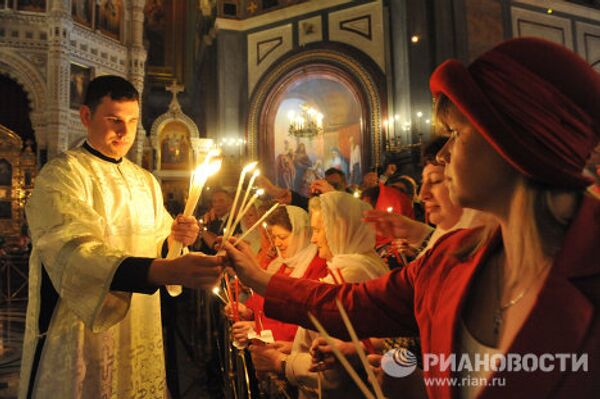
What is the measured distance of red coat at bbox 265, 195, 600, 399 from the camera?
0.78 meters

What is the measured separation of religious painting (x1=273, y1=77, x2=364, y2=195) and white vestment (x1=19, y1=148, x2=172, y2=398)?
13.9 m

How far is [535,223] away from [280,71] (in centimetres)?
1554

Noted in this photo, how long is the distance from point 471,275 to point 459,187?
220 mm

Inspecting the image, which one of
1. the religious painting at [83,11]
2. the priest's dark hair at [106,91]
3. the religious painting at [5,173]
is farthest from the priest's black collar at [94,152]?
the religious painting at [83,11]

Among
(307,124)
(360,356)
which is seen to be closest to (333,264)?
(360,356)

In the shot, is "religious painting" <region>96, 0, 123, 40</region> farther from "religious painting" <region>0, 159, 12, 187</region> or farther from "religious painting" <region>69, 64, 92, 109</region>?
"religious painting" <region>0, 159, 12, 187</region>

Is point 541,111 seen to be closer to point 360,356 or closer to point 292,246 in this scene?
point 360,356

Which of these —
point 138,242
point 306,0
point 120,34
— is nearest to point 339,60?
point 306,0

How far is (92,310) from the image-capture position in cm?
152

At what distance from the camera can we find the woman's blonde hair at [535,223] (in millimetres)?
844

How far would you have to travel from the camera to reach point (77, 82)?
50.8 ft

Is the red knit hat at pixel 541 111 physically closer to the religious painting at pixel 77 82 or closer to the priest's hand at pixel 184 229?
the priest's hand at pixel 184 229

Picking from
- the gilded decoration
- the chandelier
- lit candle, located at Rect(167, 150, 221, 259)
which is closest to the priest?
lit candle, located at Rect(167, 150, 221, 259)

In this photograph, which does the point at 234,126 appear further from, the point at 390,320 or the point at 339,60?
the point at 390,320
